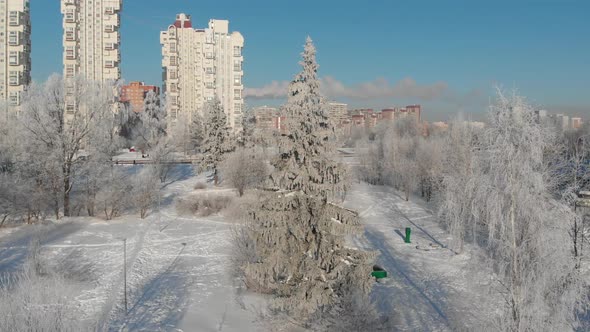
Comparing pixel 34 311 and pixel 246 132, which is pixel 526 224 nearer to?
pixel 34 311

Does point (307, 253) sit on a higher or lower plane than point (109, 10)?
lower

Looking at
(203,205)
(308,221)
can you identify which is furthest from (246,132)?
(308,221)

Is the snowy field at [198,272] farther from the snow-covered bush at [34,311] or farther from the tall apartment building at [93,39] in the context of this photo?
the tall apartment building at [93,39]

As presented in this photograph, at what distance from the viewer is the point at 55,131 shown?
3481 cm

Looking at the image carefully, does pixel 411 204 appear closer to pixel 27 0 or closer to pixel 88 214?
pixel 88 214

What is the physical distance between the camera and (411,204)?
4269cm

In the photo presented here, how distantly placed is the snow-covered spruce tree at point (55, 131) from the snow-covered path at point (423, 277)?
67.8 ft

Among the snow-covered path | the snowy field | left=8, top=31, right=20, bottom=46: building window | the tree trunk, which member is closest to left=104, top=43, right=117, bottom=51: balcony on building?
left=8, top=31, right=20, bottom=46: building window

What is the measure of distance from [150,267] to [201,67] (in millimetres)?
59820

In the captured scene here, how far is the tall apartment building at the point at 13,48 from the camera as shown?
5909 cm

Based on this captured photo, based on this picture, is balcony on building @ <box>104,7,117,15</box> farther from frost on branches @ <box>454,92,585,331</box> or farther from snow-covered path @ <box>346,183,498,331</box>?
frost on branches @ <box>454,92,585,331</box>

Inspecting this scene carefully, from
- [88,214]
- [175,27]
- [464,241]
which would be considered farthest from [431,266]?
[175,27]

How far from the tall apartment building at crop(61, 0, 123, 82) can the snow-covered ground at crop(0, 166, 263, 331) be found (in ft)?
125

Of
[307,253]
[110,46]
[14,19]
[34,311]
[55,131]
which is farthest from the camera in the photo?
[110,46]
